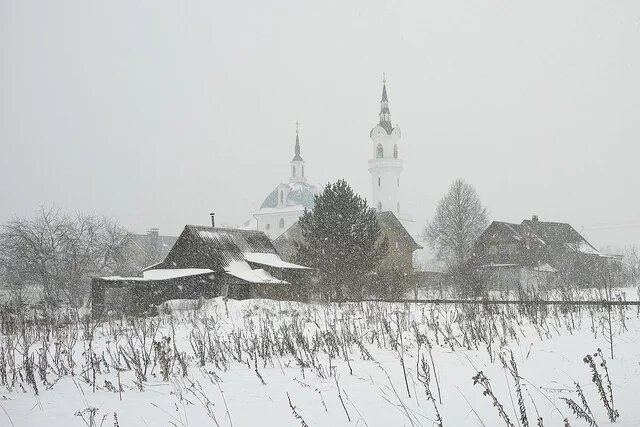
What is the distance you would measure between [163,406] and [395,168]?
7700 cm

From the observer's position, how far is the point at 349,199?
117 ft

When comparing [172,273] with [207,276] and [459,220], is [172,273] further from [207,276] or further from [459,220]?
Answer: [459,220]

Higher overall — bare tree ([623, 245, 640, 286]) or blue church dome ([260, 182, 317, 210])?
blue church dome ([260, 182, 317, 210])

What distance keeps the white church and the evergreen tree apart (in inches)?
1641

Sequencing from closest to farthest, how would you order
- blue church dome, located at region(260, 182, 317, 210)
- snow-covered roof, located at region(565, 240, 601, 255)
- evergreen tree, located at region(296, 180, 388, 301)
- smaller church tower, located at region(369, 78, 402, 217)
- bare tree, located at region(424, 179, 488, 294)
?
evergreen tree, located at region(296, 180, 388, 301) → snow-covered roof, located at region(565, 240, 601, 255) → bare tree, located at region(424, 179, 488, 294) → smaller church tower, located at region(369, 78, 402, 217) → blue church dome, located at region(260, 182, 317, 210)

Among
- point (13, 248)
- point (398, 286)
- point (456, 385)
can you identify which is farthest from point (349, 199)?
point (456, 385)

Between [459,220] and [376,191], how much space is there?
90.4 ft

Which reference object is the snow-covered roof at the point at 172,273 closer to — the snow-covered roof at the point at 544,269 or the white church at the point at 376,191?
the snow-covered roof at the point at 544,269

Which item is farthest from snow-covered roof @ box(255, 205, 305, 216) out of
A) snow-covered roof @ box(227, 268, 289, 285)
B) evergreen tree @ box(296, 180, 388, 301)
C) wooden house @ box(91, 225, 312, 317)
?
A: snow-covered roof @ box(227, 268, 289, 285)

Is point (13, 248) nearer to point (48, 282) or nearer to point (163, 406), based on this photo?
point (48, 282)

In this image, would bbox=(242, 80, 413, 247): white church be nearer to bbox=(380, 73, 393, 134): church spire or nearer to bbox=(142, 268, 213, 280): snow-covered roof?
bbox=(380, 73, 393, 134): church spire

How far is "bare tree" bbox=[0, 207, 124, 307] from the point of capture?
3906 centimetres

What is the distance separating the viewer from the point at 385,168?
81125 mm

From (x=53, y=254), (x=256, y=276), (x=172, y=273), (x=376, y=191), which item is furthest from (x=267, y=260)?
(x=376, y=191)
